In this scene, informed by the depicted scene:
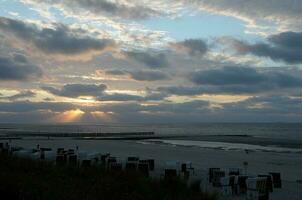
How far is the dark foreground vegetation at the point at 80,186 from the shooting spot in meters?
9.67

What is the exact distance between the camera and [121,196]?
10.7m

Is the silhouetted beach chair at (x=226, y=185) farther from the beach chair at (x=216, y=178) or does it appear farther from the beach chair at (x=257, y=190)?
the beach chair at (x=257, y=190)

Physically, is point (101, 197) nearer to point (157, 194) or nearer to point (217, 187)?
point (157, 194)

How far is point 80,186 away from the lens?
11.9 m

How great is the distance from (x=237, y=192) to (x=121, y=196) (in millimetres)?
8086

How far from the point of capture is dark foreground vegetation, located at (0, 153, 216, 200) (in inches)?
381

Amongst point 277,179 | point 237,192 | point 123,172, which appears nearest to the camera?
point 123,172

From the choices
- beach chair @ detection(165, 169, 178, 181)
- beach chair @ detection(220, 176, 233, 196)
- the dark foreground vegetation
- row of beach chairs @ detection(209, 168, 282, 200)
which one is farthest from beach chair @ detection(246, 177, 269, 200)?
the dark foreground vegetation

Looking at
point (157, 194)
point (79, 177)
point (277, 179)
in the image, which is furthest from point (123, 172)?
point (277, 179)

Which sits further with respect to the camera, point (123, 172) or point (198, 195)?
point (123, 172)

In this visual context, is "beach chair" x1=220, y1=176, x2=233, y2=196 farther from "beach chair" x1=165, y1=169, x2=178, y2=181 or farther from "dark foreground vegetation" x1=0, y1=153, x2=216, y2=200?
"dark foreground vegetation" x1=0, y1=153, x2=216, y2=200

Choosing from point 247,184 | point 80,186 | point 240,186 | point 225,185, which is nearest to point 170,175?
point 225,185

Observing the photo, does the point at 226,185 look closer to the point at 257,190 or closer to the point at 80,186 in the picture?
the point at 257,190

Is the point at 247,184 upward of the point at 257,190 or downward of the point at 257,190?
upward
